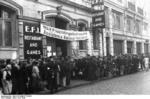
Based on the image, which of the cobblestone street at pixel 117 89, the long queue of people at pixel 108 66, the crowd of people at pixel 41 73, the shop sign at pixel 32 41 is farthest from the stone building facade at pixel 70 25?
the cobblestone street at pixel 117 89

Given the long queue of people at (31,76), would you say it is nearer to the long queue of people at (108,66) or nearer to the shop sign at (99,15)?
the long queue of people at (108,66)

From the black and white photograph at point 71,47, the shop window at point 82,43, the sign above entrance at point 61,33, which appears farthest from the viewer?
the shop window at point 82,43

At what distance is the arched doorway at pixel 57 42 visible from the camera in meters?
11.6

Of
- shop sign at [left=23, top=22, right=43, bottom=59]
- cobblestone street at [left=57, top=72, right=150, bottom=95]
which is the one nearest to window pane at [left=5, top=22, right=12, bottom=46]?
shop sign at [left=23, top=22, right=43, bottom=59]

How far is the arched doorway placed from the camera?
1161 cm

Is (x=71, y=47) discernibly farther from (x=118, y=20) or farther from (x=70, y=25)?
(x=118, y=20)

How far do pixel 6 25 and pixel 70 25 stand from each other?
3976 millimetres

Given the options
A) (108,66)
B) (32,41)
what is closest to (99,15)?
(108,66)

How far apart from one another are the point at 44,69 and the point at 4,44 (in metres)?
1.76

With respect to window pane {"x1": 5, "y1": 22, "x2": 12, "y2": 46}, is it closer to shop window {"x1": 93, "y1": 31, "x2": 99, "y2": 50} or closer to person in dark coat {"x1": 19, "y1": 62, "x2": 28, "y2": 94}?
person in dark coat {"x1": 19, "y1": 62, "x2": 28, "y2": 94}

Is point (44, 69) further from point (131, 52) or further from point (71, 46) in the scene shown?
point (131, 52)

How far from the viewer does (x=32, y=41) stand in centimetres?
997

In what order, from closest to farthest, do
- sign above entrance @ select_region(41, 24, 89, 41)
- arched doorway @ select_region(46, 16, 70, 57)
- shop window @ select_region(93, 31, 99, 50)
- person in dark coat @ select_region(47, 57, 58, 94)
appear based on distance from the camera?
person in dark coat @ select_region(47, 57, 58, 94)
sign above entrance @ select_region(41, 24, 89, 41)
arched doorway @ select_region(46, 16, 70, 57)
shop window @ select_region(93, 31, 99, 50)

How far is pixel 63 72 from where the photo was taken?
9477 millimetres
